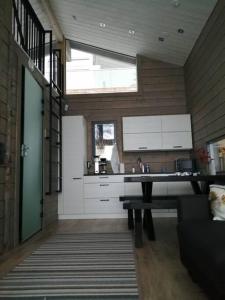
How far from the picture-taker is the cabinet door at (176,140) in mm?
5152

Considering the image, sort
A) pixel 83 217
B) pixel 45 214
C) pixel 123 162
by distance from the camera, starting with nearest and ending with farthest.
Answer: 1. pixel 45 214
2. pixel 83 217
3. pixel 123 162

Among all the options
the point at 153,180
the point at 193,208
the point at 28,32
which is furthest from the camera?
the point at 28,32

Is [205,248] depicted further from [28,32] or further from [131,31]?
[131,31]

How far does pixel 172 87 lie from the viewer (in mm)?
5609

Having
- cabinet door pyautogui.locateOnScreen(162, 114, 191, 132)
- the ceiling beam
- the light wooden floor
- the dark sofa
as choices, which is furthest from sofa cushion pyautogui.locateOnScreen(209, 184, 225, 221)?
the ceiling beam

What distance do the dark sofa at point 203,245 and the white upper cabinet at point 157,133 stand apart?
10.2ft

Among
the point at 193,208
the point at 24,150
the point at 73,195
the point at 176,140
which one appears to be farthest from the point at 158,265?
the point at 176,140

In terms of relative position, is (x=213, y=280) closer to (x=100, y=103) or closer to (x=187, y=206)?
(x=187, y=206)

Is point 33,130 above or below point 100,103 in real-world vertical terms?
below

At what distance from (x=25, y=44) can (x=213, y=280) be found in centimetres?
368

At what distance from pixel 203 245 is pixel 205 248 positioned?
0.15ft

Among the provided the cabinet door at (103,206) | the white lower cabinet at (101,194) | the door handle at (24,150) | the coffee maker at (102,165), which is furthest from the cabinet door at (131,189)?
the door handle at (24,150)

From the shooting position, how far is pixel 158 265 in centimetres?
212

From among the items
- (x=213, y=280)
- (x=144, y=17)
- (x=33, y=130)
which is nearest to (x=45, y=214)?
(x=33, y=130)
